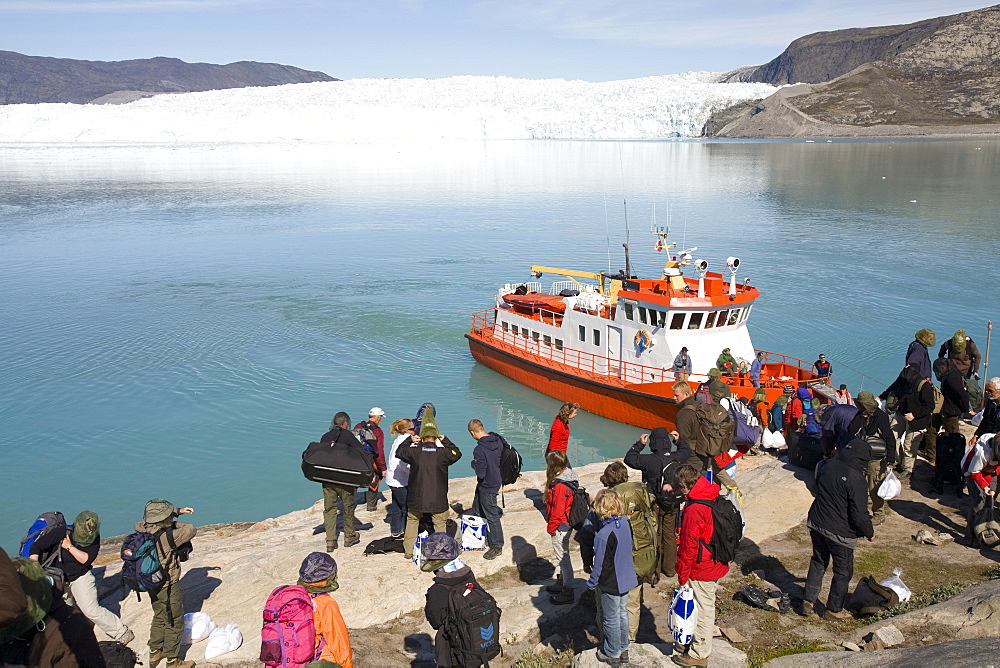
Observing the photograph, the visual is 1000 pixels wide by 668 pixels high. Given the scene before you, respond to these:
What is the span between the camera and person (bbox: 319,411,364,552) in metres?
8.23

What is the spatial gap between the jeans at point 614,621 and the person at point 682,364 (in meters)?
12.2

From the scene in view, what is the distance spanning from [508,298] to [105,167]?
10783cm

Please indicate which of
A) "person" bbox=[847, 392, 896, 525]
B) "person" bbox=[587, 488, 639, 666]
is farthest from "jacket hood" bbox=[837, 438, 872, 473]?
"person" bbox=[587, 488, 639, 666]

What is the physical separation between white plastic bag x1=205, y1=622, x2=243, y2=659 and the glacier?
566ft

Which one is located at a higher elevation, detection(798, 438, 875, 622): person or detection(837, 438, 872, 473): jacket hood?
detection(837, 438, 872, 473): jacket hood

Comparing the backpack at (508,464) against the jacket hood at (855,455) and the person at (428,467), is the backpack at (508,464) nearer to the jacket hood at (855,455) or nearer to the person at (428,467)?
the person at (428,467)

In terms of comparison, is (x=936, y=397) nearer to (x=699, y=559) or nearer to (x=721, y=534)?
(x=721, y=534)

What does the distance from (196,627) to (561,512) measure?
3.71 m

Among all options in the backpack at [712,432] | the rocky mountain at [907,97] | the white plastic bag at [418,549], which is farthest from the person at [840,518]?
the rocky mountain at [907,97]

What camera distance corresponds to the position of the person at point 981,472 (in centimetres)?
800

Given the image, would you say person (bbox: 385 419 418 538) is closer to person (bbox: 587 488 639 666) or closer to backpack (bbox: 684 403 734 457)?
person (bbox: 587 488 639 666)

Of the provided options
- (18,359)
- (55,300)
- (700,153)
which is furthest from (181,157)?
(18,359)

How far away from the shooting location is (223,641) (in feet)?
23.5

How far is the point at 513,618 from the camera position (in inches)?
292
